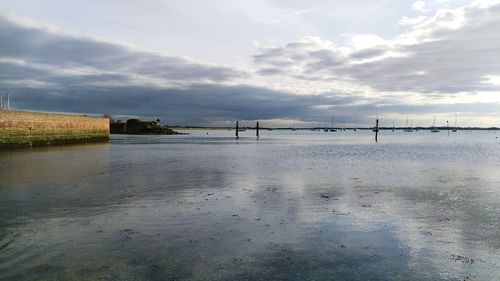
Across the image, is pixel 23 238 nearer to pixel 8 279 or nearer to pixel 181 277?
pixel 8 279

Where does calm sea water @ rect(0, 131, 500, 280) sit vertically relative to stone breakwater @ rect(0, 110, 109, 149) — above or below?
below

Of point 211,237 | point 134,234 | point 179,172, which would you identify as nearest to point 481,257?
point 211,237

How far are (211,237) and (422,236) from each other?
164 inches

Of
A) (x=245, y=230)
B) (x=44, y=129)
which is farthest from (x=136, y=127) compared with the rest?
(x=245, y=230)

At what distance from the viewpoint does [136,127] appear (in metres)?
95.2

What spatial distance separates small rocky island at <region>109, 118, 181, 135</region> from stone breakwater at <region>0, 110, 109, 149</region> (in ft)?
145

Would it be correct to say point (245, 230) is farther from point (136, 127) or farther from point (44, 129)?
point (136, 127)

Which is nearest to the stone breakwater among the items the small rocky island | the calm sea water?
the calm sea water

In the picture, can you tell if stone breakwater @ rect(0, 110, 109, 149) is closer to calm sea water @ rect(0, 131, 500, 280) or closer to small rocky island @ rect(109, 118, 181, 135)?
calm sea water @ rect(0, 131, 500, 280)

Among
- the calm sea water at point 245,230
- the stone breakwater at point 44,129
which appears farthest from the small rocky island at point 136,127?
the calm sea water at point 245,230

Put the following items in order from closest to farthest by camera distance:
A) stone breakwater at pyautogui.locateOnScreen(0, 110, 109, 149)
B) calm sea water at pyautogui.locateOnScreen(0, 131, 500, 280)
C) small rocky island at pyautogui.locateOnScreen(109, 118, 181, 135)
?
calm sea water at pyautogui.locateOnScreen(0, 131, 500, 280) → stone breakwater at pyautogui.locateOnScreen(0, 110, 109, 149) → small rocky island at pyautogui.locateOnScreen(109, 118, 181, 135)

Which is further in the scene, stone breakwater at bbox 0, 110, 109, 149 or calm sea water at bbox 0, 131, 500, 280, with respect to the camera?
stone breakwater at bbox 0, 110, 109, 149

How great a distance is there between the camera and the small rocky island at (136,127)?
312ft

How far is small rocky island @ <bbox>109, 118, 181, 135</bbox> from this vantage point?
95.2 metres
